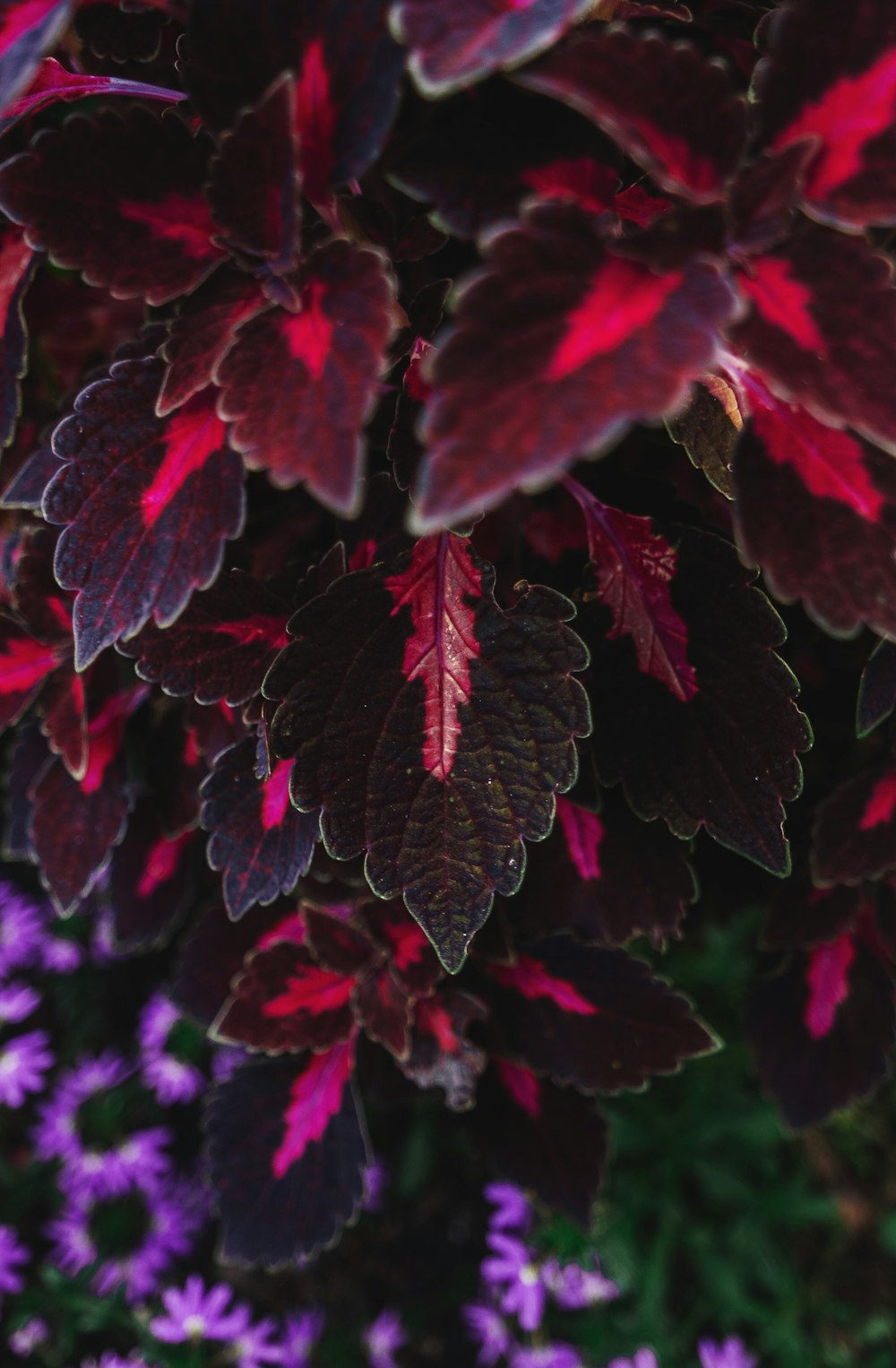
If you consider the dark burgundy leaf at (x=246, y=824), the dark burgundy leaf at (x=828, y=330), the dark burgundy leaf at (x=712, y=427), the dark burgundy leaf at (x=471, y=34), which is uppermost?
the dark burgundy leaf at (x=471, y=34)

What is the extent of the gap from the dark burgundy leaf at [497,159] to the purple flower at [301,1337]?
1229 millimetres

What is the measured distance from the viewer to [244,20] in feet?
1.81

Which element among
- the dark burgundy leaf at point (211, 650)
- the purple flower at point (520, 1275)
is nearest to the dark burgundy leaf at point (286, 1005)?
the dark burgundy leaf at point (211, 650)

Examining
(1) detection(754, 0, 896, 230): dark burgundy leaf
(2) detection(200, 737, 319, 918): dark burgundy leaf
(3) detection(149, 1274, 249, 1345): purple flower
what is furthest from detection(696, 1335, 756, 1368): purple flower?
(1) detection(754, 0, 896, 230): dark burgundy leaf

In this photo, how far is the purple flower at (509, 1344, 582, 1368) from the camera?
1.29 m

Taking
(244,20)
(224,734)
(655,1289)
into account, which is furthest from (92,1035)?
(244,20)

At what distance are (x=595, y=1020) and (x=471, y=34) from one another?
0.71 meters

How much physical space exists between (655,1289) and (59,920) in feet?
3.17

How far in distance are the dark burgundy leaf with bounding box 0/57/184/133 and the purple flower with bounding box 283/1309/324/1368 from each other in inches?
49.0

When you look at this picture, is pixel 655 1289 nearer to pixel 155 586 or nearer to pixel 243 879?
pixel 243 879

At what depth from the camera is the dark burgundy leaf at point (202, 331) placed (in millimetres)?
590

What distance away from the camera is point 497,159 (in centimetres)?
54

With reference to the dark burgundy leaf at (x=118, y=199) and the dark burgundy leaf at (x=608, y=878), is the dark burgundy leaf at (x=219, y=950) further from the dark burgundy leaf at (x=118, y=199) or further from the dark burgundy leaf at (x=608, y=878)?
the dark burgundy leaf at (x=118, y=199)

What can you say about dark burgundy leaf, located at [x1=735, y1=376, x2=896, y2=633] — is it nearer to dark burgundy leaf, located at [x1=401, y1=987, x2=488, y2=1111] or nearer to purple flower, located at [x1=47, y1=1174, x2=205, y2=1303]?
dark burgundy leaf, located at [x1=401, y1=987, x2=488, y2=1111]
